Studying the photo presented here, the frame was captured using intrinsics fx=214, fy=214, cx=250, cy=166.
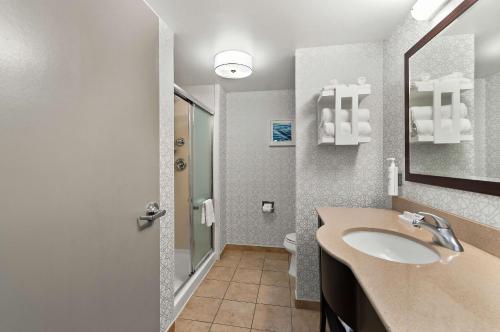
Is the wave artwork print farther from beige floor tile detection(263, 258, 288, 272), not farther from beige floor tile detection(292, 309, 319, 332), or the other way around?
beige floor tile detection(292, 309, 319, 332)

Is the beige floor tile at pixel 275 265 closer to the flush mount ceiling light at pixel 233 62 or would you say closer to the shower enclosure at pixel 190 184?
the shower enclosure at pixel 190 184

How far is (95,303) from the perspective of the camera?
0.79m

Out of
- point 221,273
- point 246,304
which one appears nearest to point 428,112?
point 246,304

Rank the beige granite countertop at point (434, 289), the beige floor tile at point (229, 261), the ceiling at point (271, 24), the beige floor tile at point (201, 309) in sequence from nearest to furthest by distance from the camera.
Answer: the beige granite countertop at point (434, 289)
the ceiling at point (271, 24)
the beige floor tile at point (201, 309)
the beige floor tile at point (229, 261)

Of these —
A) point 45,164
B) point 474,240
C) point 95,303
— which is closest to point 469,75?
point 474,240

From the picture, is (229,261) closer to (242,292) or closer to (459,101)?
(242,292)

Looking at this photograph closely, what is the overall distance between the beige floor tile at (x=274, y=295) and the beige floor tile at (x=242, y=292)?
56mm

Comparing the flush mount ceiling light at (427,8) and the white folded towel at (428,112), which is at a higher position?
the flush mount ceiling light at (427,8)

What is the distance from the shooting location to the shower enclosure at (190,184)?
2.24m

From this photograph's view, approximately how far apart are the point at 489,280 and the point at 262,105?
8.66 ft

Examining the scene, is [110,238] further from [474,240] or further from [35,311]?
[474,240]

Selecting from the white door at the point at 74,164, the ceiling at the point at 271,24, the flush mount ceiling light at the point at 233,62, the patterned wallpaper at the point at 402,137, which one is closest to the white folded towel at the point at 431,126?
the patterned wallpaper at the point at 402,137

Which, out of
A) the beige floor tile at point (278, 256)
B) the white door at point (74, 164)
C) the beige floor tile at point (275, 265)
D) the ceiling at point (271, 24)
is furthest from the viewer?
the beige floor tile at point (278, 256)

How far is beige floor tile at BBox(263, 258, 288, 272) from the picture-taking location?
8.05 feet
